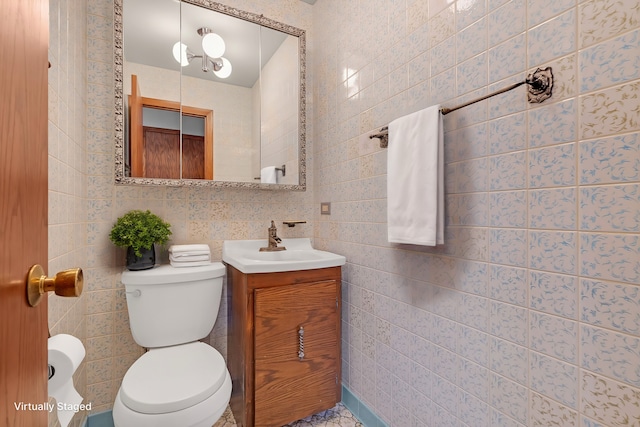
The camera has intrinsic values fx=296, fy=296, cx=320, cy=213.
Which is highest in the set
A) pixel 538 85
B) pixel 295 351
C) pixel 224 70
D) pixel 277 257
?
pixel 224 70

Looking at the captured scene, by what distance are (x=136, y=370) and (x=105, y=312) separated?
1.62ft

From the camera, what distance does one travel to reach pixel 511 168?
883mm

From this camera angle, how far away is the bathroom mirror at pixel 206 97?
1.49 m

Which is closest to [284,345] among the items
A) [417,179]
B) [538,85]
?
[417,179]

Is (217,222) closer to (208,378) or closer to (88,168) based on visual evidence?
(88,168)

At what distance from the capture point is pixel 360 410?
5.06 ft

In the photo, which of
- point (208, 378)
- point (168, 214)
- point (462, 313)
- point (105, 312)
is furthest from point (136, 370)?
point (462, 313)

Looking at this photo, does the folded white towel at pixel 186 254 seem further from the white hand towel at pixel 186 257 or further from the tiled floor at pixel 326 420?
the tiled floor at pixel 326 420

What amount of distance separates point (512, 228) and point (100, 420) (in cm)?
205

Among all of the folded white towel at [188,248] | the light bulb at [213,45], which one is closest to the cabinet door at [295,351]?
the folded white towel at [188,248]

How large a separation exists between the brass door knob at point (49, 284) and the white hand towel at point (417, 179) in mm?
956

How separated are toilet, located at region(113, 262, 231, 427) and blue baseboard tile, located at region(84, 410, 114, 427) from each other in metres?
0.48

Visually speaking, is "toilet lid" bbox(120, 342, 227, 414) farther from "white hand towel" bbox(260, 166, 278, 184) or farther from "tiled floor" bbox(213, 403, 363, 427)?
"white hand towel" bbox(260, 166, 278, 184)

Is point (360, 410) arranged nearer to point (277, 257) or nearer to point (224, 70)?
point (277, 257)
